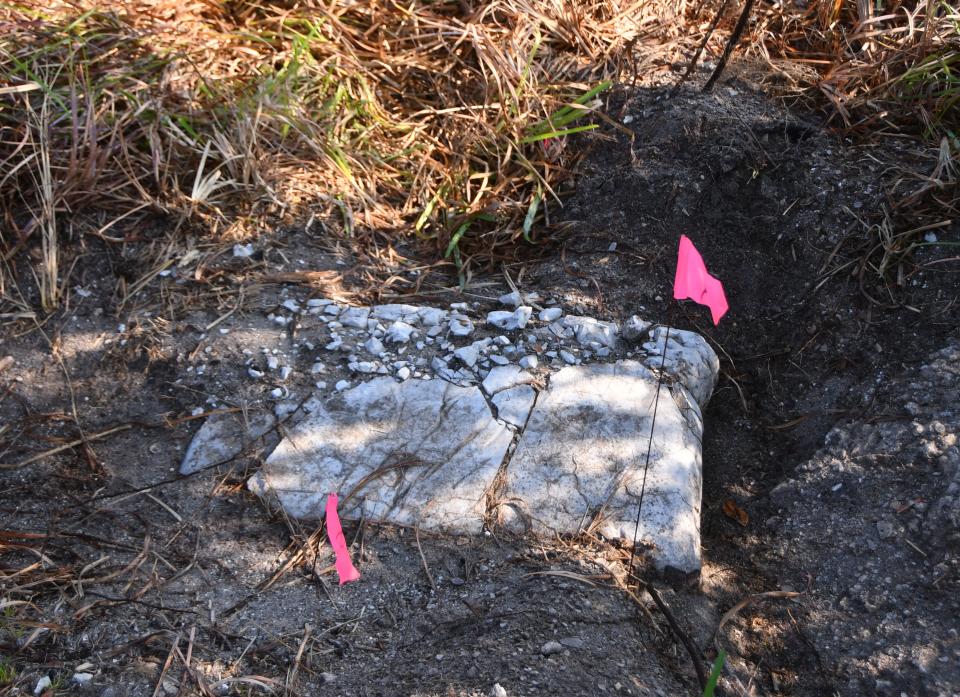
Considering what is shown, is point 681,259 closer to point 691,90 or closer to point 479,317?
point 479,317

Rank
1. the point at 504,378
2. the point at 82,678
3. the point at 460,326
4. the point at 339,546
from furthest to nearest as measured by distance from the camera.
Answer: the point at 460,326 → the point at 504,378 → the point at 339,546 → the point at 82,678

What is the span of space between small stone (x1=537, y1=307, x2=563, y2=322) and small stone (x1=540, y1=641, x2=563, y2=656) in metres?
0.99

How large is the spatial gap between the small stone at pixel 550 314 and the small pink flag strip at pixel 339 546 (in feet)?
2.85

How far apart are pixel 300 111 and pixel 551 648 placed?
6.48 ft

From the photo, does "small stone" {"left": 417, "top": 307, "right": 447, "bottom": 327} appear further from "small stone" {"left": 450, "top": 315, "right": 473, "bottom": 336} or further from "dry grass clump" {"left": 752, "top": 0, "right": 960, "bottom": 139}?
"dry grass clump" {"left": 752, "top": 0, "right": 960, "bottom": 139}

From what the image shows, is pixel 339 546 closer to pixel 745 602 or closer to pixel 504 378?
pixel 504 378

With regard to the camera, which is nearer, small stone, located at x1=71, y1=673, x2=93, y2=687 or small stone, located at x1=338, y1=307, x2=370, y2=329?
small stone, located at x1=71, y1=673, x2=93, y2=687

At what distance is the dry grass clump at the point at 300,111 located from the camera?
2482mm

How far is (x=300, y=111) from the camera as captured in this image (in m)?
2.74

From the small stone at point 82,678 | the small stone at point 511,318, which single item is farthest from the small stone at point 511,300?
the small stone at point 82,678

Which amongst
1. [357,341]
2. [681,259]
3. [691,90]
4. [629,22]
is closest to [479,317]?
[357,341]

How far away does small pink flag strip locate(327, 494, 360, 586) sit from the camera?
1.82 meters

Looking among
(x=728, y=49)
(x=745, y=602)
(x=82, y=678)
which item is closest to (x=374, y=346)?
(x=82, y=678)

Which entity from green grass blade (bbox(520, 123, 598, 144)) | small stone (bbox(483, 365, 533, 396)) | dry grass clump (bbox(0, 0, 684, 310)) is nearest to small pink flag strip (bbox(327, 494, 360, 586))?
small stone (bbox(483, 365, 533, 396))
